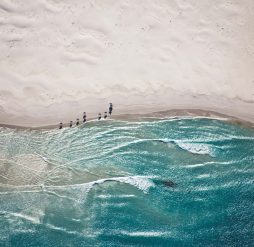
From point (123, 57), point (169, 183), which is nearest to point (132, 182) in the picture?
point (169, 183)

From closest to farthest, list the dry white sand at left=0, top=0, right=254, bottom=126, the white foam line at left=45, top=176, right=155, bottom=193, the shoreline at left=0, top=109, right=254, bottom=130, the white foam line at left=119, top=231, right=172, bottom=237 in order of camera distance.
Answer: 1. the white foam line at left=119, top=231, right=172, bottom=237
2. the white foam line at left=45, top=176, right=155, bottom=193
3. the dry white sand at left=0, top=0, right=254, bottom=126
4. the shoreline at left=0, top=109, right=254, bottom=130

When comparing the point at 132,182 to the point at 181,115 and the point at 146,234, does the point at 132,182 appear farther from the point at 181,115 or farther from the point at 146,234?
the point at 181,115

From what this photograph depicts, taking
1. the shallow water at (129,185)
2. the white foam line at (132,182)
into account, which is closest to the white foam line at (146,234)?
the shallow water at (129,185)

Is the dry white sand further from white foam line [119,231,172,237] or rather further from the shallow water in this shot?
white foam line [119,231,172,237]

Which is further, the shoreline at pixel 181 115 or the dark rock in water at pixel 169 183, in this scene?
the shoreline at pixel 181 115

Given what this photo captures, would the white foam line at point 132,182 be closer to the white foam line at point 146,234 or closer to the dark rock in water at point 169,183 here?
the dark rock in water at point 169,183

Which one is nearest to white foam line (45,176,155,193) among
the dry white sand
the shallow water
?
the shallow water

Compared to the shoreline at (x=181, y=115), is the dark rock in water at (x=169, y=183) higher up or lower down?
lower down

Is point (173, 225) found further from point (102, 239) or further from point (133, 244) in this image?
point (102, 239)
